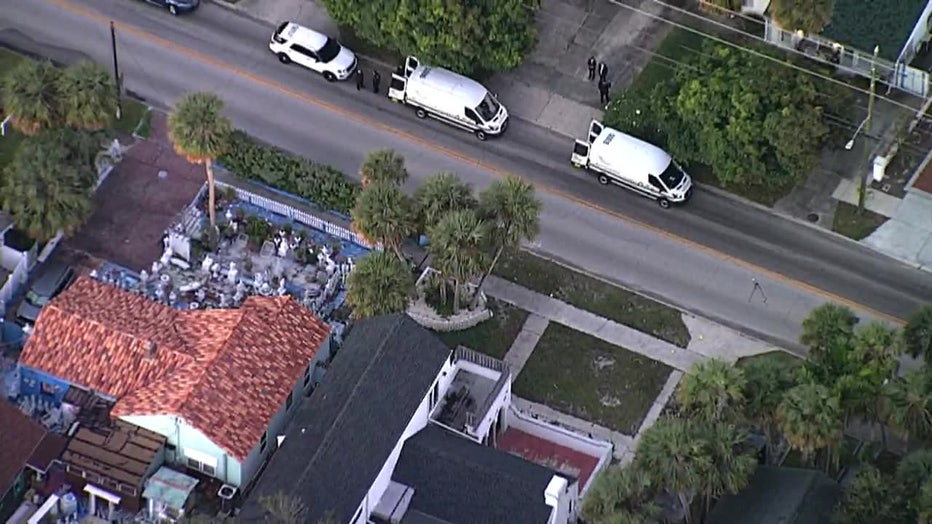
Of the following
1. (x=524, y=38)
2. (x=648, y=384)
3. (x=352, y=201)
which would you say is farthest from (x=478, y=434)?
(x=524, y=38)

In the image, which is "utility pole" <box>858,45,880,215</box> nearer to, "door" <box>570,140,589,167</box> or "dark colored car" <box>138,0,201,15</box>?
"door" <box>570,140,589,167</box>

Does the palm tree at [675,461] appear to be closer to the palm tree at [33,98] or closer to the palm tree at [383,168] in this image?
the palm tree at [383,168]

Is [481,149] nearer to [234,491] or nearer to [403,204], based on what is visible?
[403,204]

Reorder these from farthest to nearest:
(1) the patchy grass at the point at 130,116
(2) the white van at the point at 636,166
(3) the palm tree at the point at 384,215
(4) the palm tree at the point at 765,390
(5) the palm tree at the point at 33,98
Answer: (1) the patchy grass at the point at 130,116, (2) the white van at the point at 636,166, (5) the palm tree at the point at 33,98, (3) the palm tree at the point at 384,215, (4) the palm tree at the point at 765,390

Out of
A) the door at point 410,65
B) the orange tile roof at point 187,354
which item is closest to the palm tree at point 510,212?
the orange tile roof at point 187,354

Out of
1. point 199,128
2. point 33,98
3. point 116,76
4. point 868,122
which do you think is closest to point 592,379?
point 868,122

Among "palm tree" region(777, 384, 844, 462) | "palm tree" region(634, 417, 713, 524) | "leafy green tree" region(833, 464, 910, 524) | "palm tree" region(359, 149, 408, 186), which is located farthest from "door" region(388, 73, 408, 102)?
"leafy green tree" region(833, 464, 910, 524)

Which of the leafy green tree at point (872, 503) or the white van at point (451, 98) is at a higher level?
the leafy green tree at point (872, 503)
